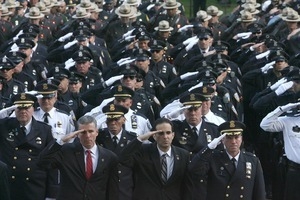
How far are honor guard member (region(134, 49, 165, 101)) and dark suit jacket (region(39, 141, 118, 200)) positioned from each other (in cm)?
560

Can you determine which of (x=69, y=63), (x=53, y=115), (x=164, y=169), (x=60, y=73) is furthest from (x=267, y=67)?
(x=164, y=169)

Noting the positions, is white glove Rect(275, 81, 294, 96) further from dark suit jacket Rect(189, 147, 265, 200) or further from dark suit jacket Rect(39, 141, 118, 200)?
dark suit jacket Rect(39, 141, 118, 200)

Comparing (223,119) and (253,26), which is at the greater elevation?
(223,119)

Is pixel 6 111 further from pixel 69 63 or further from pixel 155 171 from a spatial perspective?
pixel 69 63

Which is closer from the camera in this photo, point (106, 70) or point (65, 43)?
point (106, 70)

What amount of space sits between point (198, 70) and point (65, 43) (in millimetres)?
5078

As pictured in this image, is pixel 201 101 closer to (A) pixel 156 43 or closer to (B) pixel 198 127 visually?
(B) pixel 198 127

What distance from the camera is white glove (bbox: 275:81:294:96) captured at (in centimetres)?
1775

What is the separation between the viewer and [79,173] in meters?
14.4

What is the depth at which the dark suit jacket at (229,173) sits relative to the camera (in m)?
14.3

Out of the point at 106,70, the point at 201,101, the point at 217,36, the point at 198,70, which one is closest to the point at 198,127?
the point at 201,101

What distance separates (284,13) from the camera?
2492cm

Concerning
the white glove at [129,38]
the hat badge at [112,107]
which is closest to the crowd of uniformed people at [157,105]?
the hat badge at [112,107]

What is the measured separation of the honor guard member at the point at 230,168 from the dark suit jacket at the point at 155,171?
28 centimetres
